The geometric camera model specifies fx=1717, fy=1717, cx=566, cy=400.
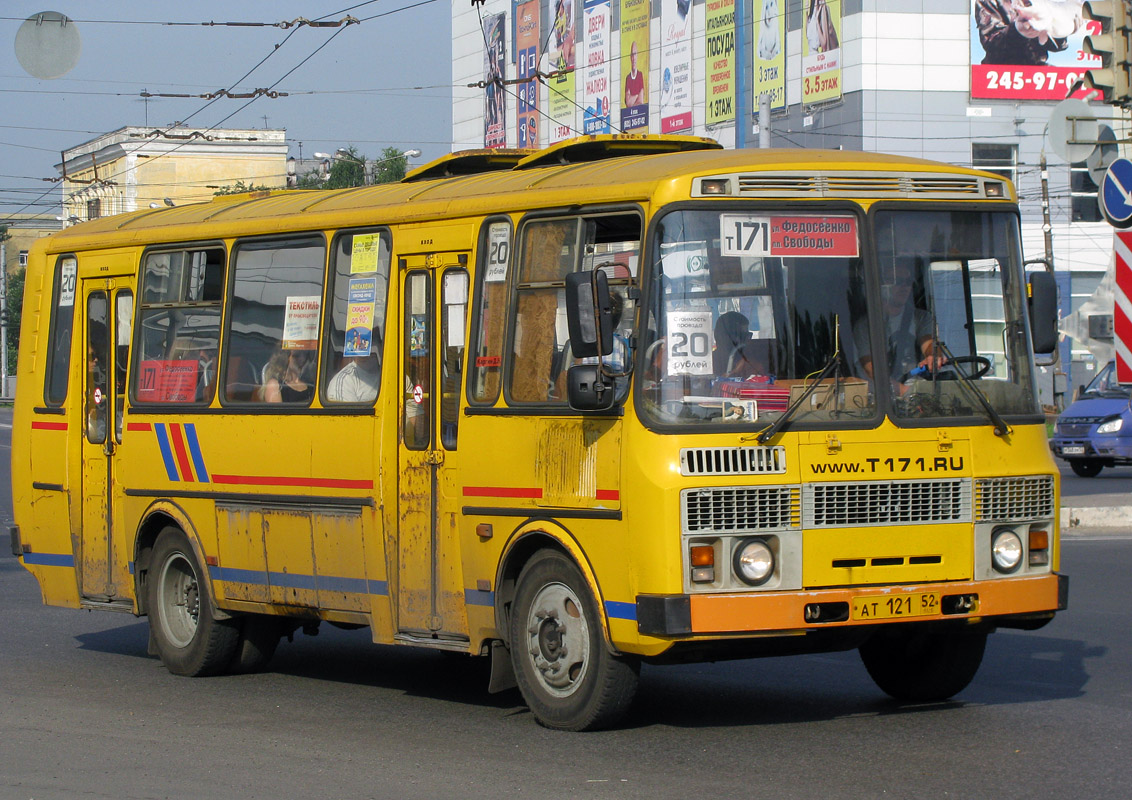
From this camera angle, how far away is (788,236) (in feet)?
25.4

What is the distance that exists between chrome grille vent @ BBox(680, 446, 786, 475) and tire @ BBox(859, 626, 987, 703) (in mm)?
1425

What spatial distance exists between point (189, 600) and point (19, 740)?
8.60 feet

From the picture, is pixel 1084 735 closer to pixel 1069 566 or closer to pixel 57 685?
pixel 57 685

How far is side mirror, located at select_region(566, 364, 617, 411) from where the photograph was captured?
7625 mm

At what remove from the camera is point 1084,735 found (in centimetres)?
778

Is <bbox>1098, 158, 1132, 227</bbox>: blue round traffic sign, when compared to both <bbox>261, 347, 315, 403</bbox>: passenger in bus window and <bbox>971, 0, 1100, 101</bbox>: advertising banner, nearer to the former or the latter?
<bbox>261, 347, 315, 403</bbox>: passenger in bus window

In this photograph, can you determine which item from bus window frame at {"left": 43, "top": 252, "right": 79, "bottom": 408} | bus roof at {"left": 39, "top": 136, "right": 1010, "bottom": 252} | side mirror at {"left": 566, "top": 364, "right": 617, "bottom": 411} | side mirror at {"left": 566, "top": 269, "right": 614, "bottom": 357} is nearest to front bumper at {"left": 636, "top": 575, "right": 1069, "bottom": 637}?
side mirror at {"left": 566, "top": 364, "right": 617, "bottom": 411}

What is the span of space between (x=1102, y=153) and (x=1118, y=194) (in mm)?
2872

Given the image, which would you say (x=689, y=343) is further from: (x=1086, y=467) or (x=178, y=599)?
(x=1086, y=467)

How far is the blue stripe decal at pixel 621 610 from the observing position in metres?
7.48

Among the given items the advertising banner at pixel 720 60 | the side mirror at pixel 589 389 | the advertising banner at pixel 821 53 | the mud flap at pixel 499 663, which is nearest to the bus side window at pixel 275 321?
the mud flap at pixel 499 663

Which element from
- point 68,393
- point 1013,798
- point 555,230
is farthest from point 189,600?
point 1013,798

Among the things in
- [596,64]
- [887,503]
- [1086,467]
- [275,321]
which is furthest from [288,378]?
[596,64]

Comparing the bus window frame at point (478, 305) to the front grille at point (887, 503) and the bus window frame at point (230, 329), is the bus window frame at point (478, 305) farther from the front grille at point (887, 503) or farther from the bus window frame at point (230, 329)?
the front grille at point (887, 503)
